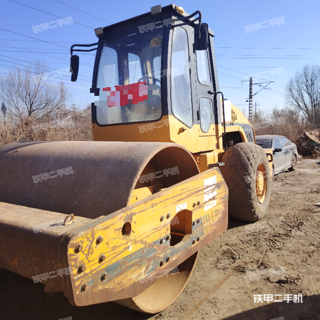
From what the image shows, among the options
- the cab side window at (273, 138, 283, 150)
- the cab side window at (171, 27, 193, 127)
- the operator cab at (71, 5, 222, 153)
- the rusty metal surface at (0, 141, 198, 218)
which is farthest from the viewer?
the cab side window at (273, 138, 283, 150)

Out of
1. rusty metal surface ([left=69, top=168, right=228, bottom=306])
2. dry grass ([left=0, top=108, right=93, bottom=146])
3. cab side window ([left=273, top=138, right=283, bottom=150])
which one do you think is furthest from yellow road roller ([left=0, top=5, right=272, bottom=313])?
dry grass ([left=0, top=108, right=93, bottom=146])

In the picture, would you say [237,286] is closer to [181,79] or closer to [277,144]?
[181,79]

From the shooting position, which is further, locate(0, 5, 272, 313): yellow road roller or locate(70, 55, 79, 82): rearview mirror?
locate(70, 55, 79, 82): rearview mirror

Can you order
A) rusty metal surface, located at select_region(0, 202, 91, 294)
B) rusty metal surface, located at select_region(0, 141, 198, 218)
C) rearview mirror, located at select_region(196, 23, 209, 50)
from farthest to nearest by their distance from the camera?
rearview mirror, located at select_region(196, 23, 209, 50) → rusty metal surface, located at select_region(0, 141, 198, 218) → rusty metal surface, located at select_region(0, 202, 91, 294)

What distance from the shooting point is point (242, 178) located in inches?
156

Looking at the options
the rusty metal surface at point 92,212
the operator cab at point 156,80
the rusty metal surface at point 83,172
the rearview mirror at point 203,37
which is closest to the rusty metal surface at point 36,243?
the rusty metal surface at point 92,212

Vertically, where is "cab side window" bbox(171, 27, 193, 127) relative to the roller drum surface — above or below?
above

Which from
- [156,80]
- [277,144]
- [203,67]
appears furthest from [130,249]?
[277,144]

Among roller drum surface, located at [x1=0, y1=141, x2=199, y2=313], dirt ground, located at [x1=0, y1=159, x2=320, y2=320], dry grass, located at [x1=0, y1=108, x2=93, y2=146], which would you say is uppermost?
dry grass, located at [x1=0, y1=108, x2=93, y2=146]

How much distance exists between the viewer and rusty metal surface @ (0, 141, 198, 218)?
6.68ft

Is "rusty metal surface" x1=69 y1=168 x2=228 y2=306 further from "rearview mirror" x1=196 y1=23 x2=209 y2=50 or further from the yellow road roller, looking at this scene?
"rearview mirror" x1=196 y1=23 x2=209 y2=50

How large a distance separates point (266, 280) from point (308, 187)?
209 inches

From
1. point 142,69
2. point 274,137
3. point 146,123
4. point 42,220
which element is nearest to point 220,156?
point 146,123

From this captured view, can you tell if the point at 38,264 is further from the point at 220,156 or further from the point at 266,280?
the point at 220,156
